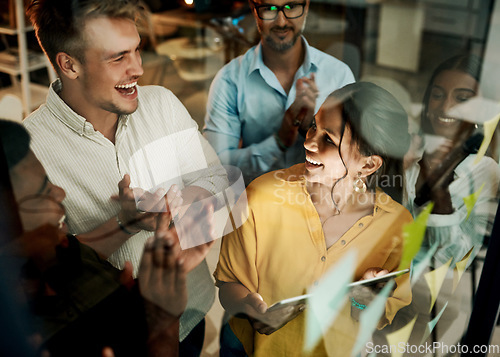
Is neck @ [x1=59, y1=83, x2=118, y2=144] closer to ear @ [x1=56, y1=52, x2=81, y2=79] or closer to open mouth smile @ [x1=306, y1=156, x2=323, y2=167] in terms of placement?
ear @ [x1=56, y1=52, x2=81, y2=79]

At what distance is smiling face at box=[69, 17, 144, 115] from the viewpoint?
2.21 ft

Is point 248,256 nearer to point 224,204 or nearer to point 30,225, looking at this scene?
point 224,204

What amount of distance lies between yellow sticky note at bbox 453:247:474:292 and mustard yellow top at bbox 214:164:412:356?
30 cm

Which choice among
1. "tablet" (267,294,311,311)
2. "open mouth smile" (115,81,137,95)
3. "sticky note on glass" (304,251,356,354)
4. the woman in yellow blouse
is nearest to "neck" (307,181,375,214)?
the woman in yellow blouse

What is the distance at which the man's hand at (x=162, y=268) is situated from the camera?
802 mm

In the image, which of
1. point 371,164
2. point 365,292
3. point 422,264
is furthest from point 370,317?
point 371,164

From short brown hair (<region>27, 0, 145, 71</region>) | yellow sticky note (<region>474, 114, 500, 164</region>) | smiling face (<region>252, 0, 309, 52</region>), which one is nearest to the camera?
short brown hair (<region>27, 0, 145, 71</region>)

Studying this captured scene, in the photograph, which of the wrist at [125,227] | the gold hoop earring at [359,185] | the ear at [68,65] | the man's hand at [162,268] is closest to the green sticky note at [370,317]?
the gold hoop earring at [359,185]

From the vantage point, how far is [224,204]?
2.91 ft

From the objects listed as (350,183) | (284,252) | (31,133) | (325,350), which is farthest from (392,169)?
(31,133)

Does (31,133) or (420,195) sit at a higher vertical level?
(31,133)

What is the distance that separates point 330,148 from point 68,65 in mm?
550

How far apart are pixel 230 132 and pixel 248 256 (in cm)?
30

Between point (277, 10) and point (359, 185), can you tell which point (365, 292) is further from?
point (277, 10)
